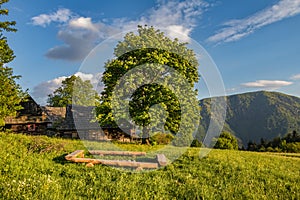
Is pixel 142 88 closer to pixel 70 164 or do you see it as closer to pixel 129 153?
pixel 129 153

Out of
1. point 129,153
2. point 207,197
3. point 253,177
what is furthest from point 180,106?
point 207,197

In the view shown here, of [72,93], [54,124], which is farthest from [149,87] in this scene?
[72,93]

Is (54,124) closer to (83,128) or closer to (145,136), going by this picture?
(83,128)

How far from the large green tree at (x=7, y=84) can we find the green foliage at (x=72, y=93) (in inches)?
1398

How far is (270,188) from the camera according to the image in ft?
A: 31.8

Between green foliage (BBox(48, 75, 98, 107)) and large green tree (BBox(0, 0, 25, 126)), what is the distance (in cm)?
3552

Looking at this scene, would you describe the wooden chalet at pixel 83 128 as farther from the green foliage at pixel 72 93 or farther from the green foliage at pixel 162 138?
the green foliage at pixel 72 93

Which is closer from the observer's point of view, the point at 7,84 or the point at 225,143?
the point at 7,84

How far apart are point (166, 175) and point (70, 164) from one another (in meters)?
4.46

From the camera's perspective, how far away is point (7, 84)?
2388 cm

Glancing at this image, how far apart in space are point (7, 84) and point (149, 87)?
14.1 m

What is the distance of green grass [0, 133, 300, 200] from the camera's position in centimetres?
737

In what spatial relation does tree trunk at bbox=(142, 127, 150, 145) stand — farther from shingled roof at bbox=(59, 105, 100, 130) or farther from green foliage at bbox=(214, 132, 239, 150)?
green foliage at bbox=(214, 132, 239, 150)

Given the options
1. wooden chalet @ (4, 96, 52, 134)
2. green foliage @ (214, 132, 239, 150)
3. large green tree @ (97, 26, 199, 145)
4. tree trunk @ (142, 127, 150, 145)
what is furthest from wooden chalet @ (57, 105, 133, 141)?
green foliage @ (214, 132, 239, 150)
